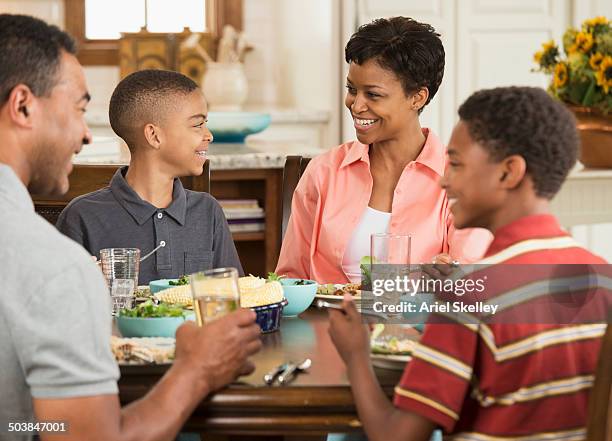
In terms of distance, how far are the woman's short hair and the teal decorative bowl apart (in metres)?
1.72

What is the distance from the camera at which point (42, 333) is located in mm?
1306

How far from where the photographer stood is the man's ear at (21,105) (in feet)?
4.69

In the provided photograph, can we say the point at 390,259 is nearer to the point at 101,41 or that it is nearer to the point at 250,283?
the point at 250,283

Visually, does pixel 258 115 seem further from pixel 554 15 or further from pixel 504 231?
pixel 504 231

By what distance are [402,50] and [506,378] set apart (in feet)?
4.58

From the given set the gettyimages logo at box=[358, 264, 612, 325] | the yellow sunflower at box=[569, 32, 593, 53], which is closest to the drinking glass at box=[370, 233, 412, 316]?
the gettyimages logo at box=[358, 264, 612, 325]

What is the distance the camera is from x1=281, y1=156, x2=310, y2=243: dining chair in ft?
8.73

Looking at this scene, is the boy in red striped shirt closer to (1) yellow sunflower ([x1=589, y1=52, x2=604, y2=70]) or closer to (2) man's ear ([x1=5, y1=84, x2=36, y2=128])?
(2) man's ear ([x1=5, y1=84, x2=36, y2=128])

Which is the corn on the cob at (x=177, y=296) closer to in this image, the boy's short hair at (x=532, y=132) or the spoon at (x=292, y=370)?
the spoon at (x=292, y=370)

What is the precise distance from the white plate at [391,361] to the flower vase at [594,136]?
1931 mm

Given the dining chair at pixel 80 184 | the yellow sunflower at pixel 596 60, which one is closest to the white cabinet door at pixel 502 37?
the yellow sunflower at pixel 596 60

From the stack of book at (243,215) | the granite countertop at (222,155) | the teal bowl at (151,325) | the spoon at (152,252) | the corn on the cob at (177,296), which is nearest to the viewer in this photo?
the teal bowl at (151,325)

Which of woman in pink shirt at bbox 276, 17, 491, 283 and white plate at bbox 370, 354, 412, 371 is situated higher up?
woman in pink shirt at bbox 276, 17, 491, 283

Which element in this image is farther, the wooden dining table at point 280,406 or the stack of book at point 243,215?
the stack of book at point 243,215
